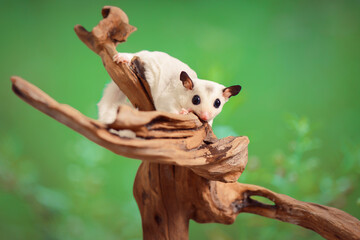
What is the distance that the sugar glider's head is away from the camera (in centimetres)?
194

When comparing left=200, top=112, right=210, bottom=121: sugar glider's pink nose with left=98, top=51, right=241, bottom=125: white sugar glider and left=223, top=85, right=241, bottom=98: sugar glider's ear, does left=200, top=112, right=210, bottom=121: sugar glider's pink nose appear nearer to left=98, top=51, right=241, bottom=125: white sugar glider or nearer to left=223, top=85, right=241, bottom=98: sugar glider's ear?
left=98, top=51, right=241, bottom=125: white sugar glider

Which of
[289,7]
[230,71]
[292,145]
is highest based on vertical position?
[289,7]

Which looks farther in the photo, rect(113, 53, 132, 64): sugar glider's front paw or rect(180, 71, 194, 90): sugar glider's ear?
rect(113, 53, 132, 64): sugar glider's front paw

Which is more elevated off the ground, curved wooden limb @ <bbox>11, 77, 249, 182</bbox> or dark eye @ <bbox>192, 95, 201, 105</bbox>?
dark eye @ <bbox>192, 95, 201, 105</bbox>

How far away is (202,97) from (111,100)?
70cm

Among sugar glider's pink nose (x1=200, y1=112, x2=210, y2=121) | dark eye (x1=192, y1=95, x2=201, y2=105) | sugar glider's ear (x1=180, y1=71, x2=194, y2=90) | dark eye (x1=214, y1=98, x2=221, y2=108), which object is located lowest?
sugar glider's pink nose (x1=200, y1=112, x2=210, y2=121)

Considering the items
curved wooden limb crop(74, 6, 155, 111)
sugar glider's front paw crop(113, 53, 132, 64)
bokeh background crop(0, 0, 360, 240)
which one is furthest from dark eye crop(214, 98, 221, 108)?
bokeh background crop(0, 0, 360, 240)

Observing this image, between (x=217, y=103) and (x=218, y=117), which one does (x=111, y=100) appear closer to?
(x=217, y=103)

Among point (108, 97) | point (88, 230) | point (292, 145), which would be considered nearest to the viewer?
point (108, 97)

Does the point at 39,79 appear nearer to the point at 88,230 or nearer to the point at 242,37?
the point at 88,230

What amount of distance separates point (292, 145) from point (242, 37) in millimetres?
1364

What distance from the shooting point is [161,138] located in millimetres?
1634

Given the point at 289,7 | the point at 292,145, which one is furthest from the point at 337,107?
the point at 289,7

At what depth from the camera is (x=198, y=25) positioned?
12.6ft
